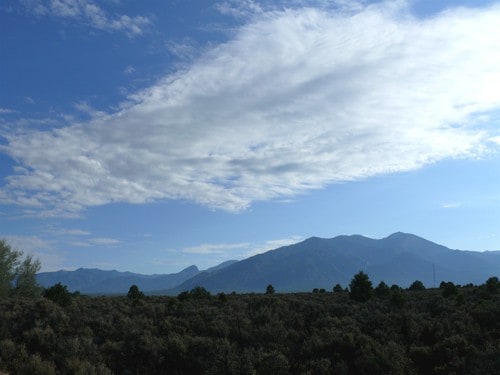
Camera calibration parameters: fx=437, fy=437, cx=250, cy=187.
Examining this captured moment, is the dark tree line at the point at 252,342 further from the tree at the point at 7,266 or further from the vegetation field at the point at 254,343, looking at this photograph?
the tree at the point at 7,266

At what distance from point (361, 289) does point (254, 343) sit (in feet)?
58.2

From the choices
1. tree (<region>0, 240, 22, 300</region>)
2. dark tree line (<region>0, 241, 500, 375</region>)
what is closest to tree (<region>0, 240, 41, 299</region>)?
tree (<region>0, 240, 22, 300</region>)

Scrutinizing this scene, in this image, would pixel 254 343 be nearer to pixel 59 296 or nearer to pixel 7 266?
pixel 59 296

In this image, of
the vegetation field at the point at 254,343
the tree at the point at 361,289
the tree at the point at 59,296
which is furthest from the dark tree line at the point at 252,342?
the tree at the point at 361,289

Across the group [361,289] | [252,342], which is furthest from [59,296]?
[361,289]

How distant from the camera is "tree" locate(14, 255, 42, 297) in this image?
3984 cm

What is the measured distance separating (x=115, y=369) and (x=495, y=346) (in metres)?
11.7

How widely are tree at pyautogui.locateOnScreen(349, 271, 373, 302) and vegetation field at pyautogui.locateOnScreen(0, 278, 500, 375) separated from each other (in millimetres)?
10094

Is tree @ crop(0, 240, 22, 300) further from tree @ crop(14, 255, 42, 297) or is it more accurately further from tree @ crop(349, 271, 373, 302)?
tree @ crop(349, 271, 373, 302)

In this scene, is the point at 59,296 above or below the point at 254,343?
above

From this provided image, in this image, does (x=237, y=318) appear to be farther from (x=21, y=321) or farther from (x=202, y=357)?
(x=21, y=321)

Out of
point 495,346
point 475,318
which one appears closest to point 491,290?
point 475,318

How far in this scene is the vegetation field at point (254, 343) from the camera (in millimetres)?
12773

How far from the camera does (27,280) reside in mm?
40875
